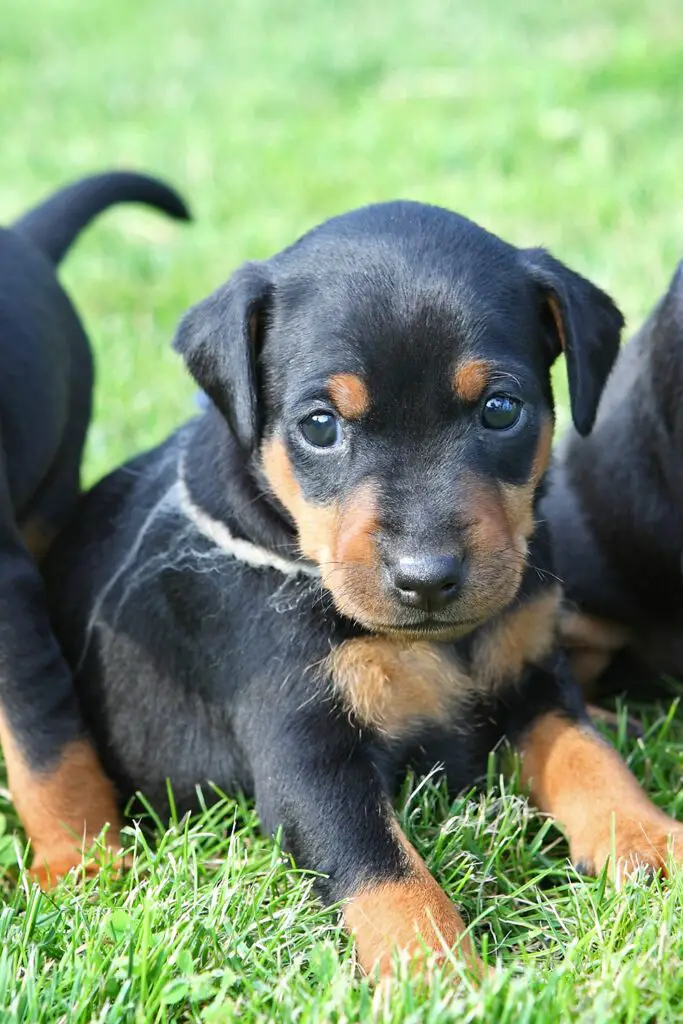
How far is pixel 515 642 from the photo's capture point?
3555 mm

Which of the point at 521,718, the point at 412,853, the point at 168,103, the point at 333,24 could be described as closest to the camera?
the point at 412,853

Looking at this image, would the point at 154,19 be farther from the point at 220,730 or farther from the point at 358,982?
the point at 358,982

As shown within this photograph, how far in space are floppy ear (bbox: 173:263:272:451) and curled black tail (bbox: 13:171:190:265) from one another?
1621 mm

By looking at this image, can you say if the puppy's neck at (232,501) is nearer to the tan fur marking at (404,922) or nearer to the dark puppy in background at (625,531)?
the tan fur marking at (404,922)

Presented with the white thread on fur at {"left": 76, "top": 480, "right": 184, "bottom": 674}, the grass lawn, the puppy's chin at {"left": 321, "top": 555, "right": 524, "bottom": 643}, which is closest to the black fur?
the white thread on fur at {"left": 76, "top": 480, "right": 184, "bottom": 674}

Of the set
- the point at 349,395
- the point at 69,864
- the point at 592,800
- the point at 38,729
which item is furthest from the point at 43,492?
the point at 592,800

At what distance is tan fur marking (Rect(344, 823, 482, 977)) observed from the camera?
288 cm

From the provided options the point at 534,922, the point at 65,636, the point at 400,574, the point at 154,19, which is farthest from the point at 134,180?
the point at 154,19

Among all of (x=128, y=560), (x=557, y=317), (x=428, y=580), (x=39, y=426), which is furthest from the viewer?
(x=39, y=426)

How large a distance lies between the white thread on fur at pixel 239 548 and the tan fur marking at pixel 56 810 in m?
0.70

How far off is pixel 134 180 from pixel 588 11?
899 centimetres

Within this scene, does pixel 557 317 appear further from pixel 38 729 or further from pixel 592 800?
pixel 38 729

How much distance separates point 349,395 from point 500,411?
0.37 meters

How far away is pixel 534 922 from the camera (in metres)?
3.19
